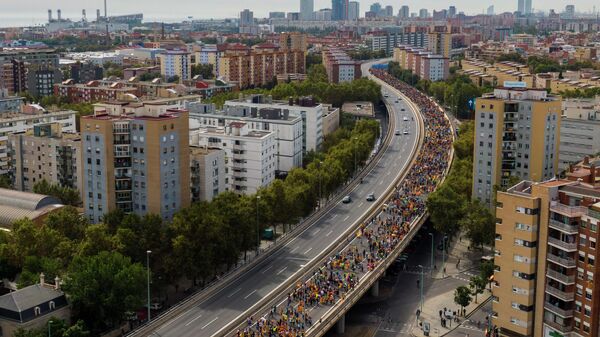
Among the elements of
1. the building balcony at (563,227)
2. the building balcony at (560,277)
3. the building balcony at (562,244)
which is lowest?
the building balcony at (560,277)

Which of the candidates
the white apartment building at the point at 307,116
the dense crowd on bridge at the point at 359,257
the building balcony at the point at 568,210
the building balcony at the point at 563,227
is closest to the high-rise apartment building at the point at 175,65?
the white apartment building at the point at 307,116

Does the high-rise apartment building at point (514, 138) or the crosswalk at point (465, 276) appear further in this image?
the high-rise apartment building at point (514, 138)

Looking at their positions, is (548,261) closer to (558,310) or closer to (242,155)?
(558,310)

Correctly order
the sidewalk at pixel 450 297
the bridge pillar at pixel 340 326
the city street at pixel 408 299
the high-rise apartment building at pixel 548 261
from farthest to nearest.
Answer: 1. the city street at pixel 408 299
2. the bridge pillar at pixel 340 326
3. the sidewalk at pixel 450 297
4. the high-rise apartment building at pixel 548 261

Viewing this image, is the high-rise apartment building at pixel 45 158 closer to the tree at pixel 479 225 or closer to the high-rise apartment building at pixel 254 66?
the tree at pixel 479 225

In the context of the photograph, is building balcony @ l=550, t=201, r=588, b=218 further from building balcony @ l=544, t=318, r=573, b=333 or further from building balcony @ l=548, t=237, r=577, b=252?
building balcony @ l=544, t=318, r=573, b=333

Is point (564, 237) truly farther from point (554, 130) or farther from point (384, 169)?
point (384, 169)

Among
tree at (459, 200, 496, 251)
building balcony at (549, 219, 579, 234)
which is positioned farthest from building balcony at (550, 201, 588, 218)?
tree at (459, 200, 496, 251)

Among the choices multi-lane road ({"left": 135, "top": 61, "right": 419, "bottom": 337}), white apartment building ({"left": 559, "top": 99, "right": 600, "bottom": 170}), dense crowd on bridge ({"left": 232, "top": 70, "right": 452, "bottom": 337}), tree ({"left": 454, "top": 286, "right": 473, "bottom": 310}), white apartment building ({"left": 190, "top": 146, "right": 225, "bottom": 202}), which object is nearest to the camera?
multi-lane road ({"left": 135, "top": 61, "right": 419, "bottom": 337})
